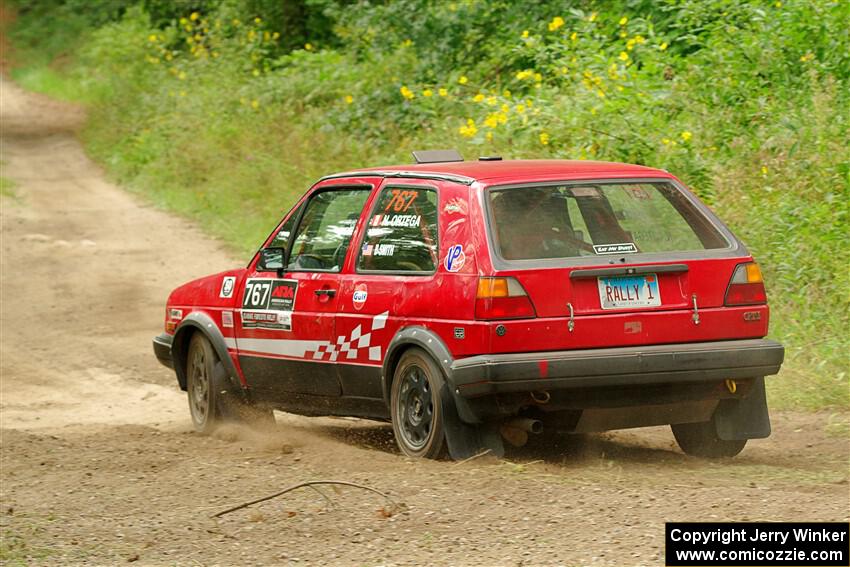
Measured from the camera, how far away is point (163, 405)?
10.4m

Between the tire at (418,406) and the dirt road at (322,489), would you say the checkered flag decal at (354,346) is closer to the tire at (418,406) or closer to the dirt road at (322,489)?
the tire at (418,406)

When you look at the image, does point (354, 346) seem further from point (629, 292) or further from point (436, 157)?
point (629, 292)

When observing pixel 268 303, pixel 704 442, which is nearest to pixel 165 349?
pixel 268 303

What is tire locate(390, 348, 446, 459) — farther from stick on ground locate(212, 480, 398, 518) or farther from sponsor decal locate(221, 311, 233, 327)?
sponsor decal locate(221, 311, 233, 327)

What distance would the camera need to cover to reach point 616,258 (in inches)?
261

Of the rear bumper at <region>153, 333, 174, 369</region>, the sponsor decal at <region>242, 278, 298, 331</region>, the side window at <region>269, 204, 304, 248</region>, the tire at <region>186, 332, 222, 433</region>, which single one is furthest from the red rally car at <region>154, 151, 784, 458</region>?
the rear bumper at <region>153, 333, 174, 369</region>

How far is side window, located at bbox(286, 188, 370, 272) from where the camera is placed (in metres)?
7.71

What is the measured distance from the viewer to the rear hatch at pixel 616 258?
6.49m

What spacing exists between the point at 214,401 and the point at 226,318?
58 centimetres

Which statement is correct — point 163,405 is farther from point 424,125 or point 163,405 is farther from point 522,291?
point 424,125

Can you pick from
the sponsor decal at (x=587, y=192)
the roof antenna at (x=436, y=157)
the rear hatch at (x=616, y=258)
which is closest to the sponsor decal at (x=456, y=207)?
the rear hatch at (x=616, y=258)

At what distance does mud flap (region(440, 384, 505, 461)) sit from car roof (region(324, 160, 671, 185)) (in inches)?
42.9

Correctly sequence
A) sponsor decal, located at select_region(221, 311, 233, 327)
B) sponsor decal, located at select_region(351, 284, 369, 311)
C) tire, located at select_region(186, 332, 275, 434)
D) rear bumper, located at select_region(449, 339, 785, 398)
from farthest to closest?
tire, located at select_region(186, 332, 275, 434), sponsor decal, located at select_region(221, 311, 233, 327), sponsor decal, located at select_region(351, 284, 369, 311), rear bumper, located at select_region(449, 339, 785, 398)

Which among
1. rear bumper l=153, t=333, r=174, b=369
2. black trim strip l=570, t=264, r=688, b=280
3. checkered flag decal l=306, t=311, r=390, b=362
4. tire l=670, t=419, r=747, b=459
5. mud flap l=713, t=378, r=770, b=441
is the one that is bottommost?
tire l=670, t=419, r=747, b=459
